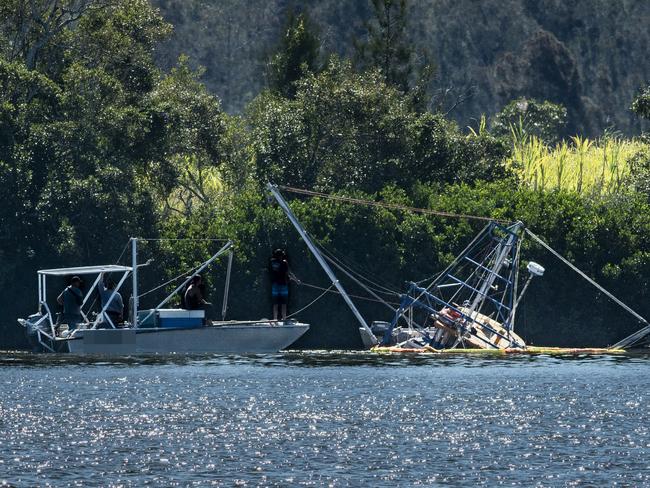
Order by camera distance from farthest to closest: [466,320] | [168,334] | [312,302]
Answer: [312,302], [466,320], [168,334]

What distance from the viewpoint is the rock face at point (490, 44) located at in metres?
157

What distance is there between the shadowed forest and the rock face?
62626 millimetres

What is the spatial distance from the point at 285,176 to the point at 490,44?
88614 millimetres

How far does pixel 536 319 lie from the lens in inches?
3007

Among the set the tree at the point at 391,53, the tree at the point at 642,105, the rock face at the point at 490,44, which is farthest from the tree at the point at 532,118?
the tree at the point at 642,105

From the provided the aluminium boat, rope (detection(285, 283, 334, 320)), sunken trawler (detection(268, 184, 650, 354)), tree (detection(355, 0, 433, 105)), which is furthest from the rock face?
the aluminium boat

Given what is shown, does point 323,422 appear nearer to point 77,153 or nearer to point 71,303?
point 71,303

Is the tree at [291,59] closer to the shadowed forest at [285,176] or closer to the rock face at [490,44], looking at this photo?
the shadowed forest at [285,176]

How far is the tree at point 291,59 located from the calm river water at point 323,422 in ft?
93.3

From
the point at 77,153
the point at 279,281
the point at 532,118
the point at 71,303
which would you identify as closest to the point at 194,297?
the point at 279,281

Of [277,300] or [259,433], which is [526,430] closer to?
[259,433]

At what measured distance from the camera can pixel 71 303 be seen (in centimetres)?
6475

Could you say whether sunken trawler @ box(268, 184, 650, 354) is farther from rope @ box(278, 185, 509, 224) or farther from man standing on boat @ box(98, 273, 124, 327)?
man standing on boat @ box(98, 273, 124, 327)

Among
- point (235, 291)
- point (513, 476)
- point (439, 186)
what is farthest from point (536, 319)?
point (513, 476)
